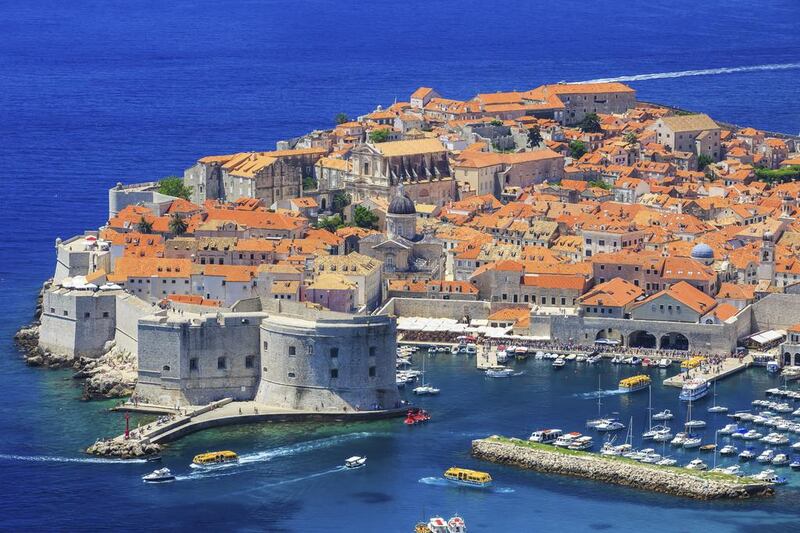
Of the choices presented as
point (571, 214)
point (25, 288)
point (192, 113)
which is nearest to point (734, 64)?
point (192, 113)

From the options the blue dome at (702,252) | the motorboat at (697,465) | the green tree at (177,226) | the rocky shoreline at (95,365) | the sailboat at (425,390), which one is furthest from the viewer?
the green tree at (177,226)

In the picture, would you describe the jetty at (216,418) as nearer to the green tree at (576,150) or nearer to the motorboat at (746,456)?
the motorboat at (746,456)

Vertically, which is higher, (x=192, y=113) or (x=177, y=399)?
(x=192, y=113)

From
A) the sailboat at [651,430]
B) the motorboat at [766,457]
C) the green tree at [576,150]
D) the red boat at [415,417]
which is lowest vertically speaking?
the motorboat at [766,457]

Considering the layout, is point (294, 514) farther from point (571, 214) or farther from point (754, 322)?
point (571, 214)

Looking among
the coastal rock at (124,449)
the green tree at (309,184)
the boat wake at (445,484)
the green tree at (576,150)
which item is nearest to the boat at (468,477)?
the boat wake at (445,484)

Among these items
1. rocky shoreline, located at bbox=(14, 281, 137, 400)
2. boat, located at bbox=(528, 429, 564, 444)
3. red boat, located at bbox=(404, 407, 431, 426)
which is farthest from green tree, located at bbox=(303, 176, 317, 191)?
boat, located at bbox=(528, 429, 564, 444)
